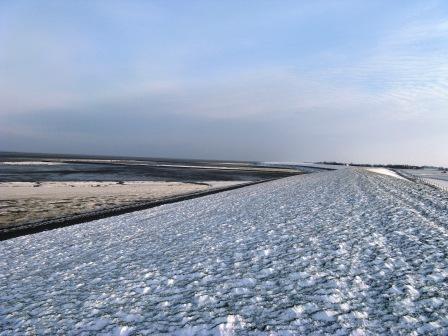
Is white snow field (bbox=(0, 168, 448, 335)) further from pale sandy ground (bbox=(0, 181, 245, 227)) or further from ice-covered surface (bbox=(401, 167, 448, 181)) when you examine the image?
ice-covered surface (bbox=(401, 167, 448, 181))

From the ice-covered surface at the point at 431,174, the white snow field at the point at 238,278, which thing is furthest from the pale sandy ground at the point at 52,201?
the ice-covered surface at the point at 431,174

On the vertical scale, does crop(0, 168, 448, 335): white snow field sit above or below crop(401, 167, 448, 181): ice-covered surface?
below

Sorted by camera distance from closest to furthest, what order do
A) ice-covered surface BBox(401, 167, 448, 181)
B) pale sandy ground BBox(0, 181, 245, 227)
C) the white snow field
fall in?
the white snow field, pale sandy ground BBox(0, 181, 245, 227), ice-covered surface BBox(401, 167, 448, 181)

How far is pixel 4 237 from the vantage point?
47.8 ft

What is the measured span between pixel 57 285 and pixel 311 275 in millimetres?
5900

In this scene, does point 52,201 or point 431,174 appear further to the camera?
point 431,174

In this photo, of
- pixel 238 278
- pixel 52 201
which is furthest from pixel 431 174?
pixel 238 278

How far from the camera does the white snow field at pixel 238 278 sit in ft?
20.5

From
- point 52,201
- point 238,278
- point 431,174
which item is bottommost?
point 52,201

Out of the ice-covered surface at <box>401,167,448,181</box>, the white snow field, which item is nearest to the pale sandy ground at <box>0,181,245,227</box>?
the white snow field

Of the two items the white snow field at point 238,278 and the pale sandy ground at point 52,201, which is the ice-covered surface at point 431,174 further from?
the white snow field at point 238,278

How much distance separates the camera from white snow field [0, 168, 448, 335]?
6242 mm

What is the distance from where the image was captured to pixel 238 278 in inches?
322

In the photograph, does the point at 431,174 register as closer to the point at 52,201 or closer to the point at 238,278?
the point at 52,201
